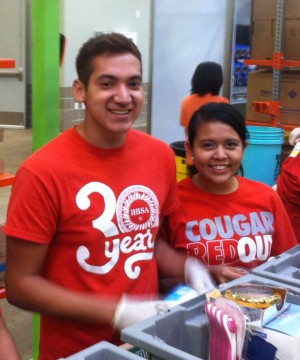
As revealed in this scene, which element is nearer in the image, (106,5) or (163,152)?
(163,152)

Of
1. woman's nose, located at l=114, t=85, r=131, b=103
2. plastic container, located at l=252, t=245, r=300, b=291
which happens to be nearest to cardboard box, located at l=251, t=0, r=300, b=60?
plastic container, located at l=252, t=245, r=300, b=291

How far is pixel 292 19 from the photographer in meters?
4.38

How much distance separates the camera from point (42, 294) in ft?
4.11

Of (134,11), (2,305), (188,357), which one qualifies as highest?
(134,11)

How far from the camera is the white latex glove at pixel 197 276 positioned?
137 centimetres

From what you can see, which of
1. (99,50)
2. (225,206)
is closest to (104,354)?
(99,50)

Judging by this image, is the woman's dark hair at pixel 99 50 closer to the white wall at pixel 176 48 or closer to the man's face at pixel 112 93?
the man's face at pixel 112 93

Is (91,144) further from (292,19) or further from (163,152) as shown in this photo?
(292,19)

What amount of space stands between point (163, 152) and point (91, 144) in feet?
0.75

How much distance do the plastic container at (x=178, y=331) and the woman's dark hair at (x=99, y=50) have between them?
1.96 feet

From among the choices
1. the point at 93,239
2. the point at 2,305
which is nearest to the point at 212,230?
the point at 93,239

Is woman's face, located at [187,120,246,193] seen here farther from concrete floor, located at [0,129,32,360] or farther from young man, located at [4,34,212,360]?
concrete floor, located at [0,129,32,360]

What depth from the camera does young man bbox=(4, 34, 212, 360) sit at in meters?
1.24

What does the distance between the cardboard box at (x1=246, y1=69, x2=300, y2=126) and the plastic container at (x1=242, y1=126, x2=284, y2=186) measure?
0.88 meters
